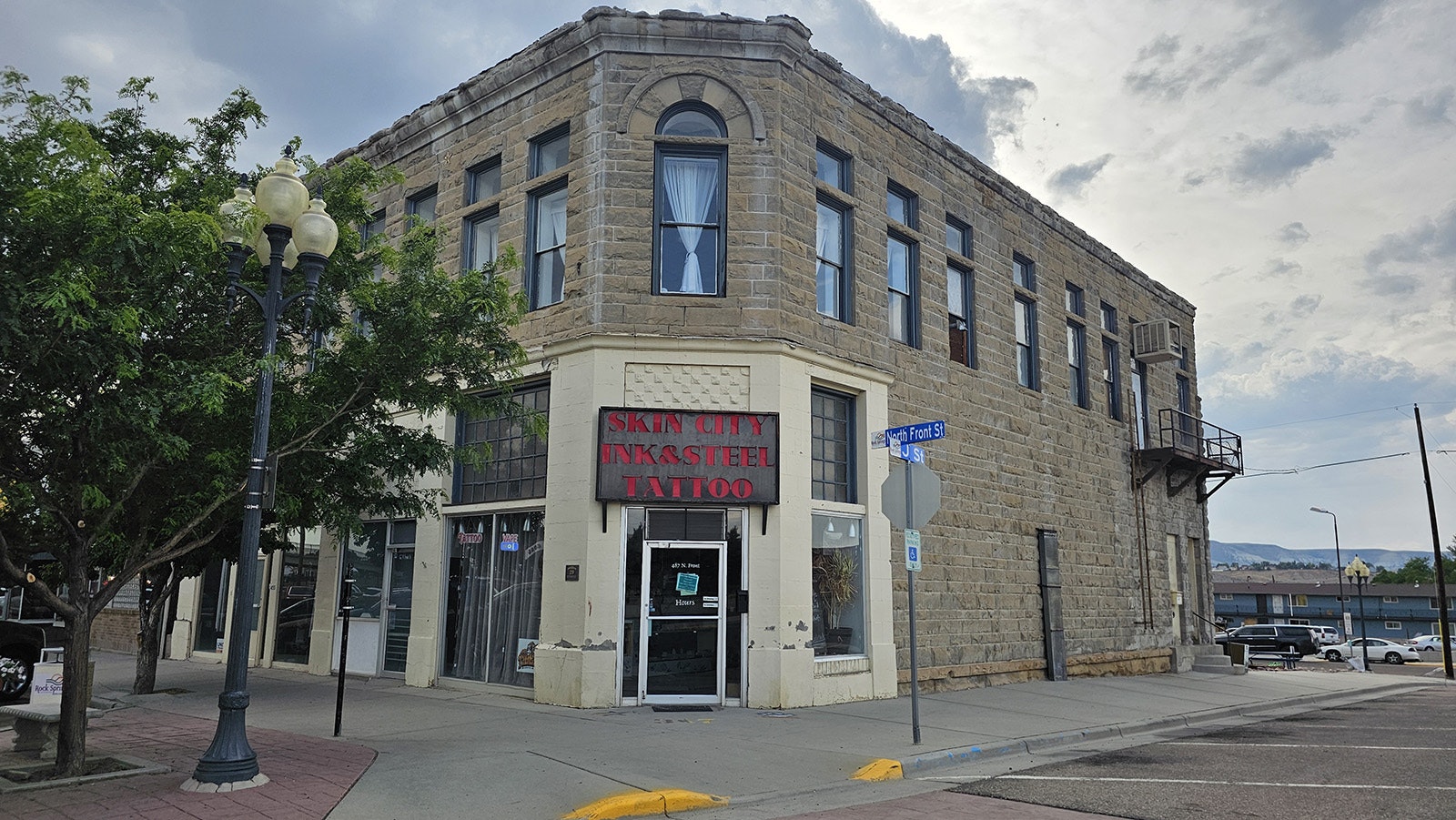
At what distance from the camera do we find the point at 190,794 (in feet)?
24.3

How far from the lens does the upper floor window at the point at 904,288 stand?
53.9ft

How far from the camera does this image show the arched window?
545 inches

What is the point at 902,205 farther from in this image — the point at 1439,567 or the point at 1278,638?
the point at 1278,638

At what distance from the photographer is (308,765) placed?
8500 millimetres

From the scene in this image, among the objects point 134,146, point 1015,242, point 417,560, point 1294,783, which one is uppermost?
point 1015,242

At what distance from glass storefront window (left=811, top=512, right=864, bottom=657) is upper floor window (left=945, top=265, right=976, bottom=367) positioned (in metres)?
4.69

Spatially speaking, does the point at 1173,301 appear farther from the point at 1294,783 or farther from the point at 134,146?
the point at 134,146

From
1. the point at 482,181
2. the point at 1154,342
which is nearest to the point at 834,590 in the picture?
the point at 482,181

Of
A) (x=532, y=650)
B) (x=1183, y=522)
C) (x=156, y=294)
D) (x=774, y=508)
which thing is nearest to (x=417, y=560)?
(x=532, y=650)

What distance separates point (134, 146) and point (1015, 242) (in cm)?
1557

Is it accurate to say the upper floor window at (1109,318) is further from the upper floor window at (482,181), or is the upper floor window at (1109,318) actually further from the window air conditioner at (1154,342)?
the upper floor window at (482,181)

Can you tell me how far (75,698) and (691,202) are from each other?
939cm

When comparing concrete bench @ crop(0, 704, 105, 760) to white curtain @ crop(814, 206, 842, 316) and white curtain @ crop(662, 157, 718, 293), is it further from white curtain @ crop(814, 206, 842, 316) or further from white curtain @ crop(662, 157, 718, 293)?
white curtain @ crop(814, 206, 842, 316)

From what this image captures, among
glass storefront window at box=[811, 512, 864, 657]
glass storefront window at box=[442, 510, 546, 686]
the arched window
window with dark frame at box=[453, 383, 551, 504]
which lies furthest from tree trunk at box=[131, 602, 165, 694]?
glass storefront window at box=[811, 512, 864, 657]
